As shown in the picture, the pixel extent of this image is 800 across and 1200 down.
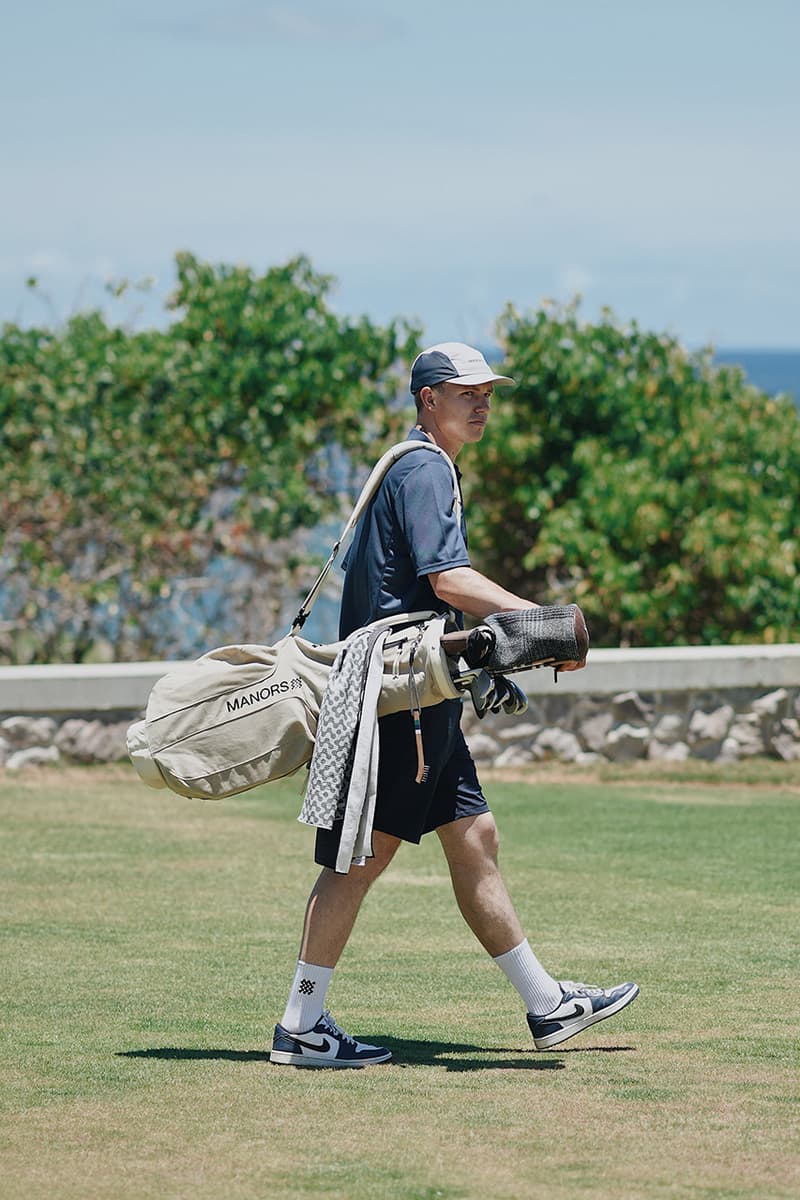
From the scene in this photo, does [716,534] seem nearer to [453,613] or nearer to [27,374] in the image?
[27,374]

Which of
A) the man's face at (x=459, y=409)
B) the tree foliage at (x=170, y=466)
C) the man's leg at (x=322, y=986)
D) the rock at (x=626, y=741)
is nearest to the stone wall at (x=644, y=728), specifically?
the rock at (x=626, y=741)

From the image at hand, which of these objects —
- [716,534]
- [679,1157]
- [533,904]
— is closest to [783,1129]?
[679,1157]

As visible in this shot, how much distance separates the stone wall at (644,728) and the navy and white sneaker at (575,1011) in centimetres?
574

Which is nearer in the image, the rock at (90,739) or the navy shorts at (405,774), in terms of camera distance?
the navy shorts at (405,774)

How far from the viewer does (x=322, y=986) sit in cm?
533

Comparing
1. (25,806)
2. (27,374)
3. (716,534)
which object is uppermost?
(27,374)

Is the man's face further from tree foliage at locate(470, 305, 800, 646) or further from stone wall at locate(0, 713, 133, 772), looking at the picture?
tree foliage at locate(470, 305, 800, 646)

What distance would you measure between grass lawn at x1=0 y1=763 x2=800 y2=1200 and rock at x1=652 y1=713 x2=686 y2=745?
1225 mm

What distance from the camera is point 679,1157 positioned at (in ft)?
14.3

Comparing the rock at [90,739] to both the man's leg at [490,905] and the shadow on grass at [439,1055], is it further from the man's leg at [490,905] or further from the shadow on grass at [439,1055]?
the man's leg at [490,905]

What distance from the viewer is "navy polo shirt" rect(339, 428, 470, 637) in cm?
521

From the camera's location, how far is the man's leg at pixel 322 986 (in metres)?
5.29

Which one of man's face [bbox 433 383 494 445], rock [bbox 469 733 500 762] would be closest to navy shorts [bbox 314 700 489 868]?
man's face [bbox 433 383 494 445]

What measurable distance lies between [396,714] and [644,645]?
8.03 m
